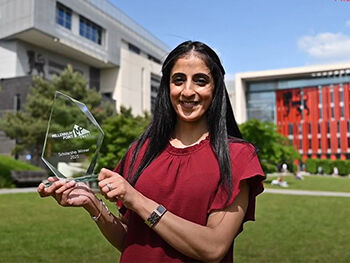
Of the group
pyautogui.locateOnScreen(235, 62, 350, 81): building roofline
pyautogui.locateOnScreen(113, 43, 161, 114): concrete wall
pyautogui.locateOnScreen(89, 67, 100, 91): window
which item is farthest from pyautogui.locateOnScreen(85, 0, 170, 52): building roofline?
pyautogui.locateOnScreen(235, 62, 350, 81): building roofline

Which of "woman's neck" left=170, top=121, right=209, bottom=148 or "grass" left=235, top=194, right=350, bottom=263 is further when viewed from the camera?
"grass" left=235, top=194, right=350, bottom=263

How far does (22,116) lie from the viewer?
22328 mm

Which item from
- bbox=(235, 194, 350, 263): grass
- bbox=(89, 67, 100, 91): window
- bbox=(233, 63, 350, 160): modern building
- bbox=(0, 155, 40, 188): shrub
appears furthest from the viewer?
bbox=(233, 63, 350, 160): modern building

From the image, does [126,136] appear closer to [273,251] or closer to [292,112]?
[273,251]

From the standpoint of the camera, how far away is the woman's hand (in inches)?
50.9

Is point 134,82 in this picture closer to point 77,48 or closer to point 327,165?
point 77,48

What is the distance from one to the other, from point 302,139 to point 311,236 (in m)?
50.5

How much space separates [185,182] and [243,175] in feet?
0.69

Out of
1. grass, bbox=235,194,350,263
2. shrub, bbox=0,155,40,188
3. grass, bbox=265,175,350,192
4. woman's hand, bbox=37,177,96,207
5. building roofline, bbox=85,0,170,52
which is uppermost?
building roofline, bbox=85,0,170,52

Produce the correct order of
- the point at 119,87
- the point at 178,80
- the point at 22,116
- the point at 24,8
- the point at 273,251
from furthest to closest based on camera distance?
the point at 119,87 → the point at 24,8 → the point at 22,116 → the point at 273,251 → the point at 178,80

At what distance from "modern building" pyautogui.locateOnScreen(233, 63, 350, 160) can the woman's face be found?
52659 mm

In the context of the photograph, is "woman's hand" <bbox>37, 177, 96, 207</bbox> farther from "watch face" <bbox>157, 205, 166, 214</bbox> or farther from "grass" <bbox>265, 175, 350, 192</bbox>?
"grass" <bbox>265, 175, 350, 192</bbox>

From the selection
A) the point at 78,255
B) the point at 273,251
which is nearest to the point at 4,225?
the point at 78,255

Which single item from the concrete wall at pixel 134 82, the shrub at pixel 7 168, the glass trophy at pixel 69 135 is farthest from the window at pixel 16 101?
the glass trophy at pixel 69 135
